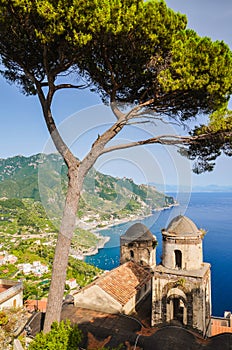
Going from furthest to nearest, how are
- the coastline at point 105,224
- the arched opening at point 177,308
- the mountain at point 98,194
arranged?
1. the arched opening at point 177,308
2. the coastline at point 105,224
3. the mountain at point 98,194

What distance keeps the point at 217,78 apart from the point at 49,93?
184 inches

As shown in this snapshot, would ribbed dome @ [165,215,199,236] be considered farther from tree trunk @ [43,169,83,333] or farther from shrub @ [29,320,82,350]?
shrub @ [29,320,82,350]

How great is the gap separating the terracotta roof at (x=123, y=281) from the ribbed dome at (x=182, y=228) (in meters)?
3.32

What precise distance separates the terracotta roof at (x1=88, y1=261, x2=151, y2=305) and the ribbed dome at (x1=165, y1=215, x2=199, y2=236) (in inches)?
131

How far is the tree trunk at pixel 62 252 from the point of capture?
25.4 ft

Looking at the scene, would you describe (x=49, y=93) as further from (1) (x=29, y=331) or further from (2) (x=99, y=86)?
(1) (x=29, y=331)

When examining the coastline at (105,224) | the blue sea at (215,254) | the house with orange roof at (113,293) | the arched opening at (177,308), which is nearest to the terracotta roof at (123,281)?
the house with orange roof at (113,293)

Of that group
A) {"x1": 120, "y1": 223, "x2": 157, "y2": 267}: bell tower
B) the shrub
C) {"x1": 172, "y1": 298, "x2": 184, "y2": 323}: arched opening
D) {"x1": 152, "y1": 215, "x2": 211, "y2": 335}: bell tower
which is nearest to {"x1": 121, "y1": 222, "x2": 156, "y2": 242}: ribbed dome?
{"x1": 120, "y1": 223, "x2": 157, "y2": 267}: bell tower

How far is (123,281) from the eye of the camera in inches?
531

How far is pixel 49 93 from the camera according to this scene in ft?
Result: 27.7

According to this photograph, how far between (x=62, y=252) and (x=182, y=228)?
19.2 feet

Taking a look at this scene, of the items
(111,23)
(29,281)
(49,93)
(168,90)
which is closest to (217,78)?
(168,90)

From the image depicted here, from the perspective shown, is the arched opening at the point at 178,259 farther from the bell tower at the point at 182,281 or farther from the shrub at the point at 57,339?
the shrub at the point at 57,339

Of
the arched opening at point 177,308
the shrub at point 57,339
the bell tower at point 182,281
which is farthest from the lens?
the arched opening at point 177,308
